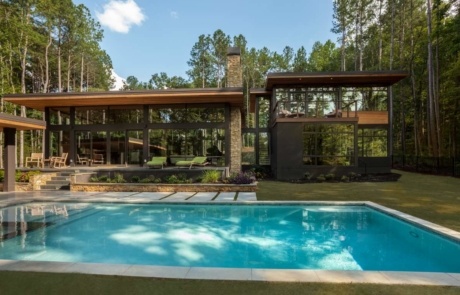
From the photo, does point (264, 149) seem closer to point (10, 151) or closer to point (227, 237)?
point (227, 237)

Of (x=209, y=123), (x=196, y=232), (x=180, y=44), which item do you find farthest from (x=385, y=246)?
(x=180, y=44)

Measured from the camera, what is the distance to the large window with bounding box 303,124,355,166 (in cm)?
1603

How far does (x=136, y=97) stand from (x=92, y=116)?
12.6 feet

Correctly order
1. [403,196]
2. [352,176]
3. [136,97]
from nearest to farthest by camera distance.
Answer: [403,196], [136,97], [352,176]

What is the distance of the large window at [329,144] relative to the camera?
16031 millimetres

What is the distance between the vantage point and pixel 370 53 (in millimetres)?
29922

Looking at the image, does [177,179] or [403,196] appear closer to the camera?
[403,196]

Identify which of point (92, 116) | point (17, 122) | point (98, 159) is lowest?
point (98, 159)

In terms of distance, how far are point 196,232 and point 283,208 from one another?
321 centimetres

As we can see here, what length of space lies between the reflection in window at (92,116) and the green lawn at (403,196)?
10.8 metres

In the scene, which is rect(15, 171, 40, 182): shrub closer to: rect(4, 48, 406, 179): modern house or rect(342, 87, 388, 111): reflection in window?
rect(4, 48, 406, 179): modern house

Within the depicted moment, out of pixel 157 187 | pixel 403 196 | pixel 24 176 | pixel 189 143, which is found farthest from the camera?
pixel 189 143

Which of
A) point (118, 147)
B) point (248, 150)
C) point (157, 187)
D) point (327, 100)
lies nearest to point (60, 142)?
point (118, 147)

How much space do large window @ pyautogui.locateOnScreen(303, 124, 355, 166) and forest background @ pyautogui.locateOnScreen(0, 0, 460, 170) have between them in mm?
7466
